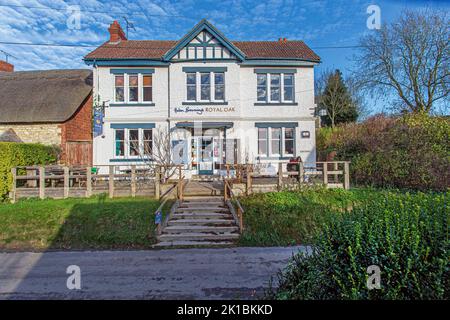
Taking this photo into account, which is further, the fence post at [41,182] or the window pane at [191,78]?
the window pane at [191,78]

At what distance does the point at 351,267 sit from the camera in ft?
9.71

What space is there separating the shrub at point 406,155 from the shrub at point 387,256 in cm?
873

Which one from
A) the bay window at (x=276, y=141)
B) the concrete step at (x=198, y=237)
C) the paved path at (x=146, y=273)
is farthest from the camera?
the bay window at (x=276, y=141)

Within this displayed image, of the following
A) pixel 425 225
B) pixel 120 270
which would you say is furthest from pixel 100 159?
pixel 425 225

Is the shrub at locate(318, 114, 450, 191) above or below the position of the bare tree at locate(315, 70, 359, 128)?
below

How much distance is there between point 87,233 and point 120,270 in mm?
2882

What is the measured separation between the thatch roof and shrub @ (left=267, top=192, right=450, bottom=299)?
703 inches

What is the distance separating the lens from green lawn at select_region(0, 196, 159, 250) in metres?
7.23

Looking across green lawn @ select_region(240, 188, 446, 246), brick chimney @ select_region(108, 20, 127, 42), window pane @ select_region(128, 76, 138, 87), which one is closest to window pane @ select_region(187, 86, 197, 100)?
window pane @ select_region(128, 76, 138, 87)

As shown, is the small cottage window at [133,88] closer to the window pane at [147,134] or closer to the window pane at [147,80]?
the window pane at [147,80]

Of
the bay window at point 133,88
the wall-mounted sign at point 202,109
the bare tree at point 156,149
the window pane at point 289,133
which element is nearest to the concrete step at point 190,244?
the bare tree at point 156,149

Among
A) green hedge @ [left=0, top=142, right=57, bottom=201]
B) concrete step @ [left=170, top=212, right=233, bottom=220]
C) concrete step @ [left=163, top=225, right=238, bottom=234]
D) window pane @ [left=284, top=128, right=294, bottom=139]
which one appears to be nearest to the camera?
concrete step @ [left=163, top=225, right=238, bottom=234]

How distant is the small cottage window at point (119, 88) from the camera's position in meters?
15.4

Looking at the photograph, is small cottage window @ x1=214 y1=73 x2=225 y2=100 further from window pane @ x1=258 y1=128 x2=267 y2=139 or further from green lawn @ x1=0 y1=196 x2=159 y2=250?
green lawn @ x1=0 y1=196 x2=159 y2=250
